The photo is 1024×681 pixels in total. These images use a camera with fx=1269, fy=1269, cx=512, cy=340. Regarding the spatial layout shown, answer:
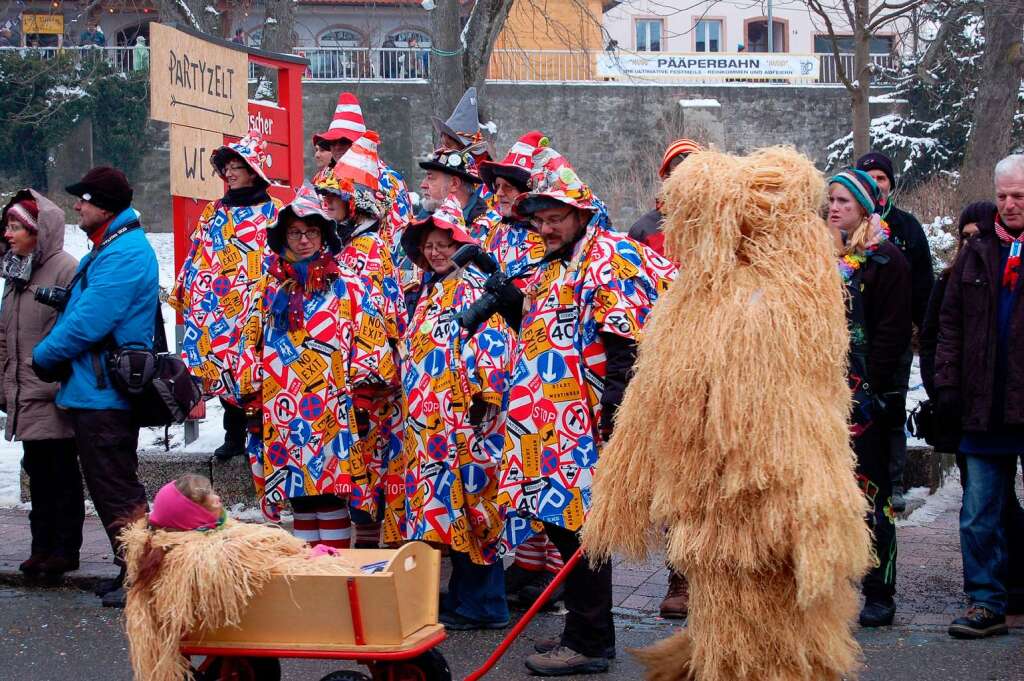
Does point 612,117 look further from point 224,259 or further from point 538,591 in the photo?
point 538,591

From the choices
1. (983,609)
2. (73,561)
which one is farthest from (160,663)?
(983,609)

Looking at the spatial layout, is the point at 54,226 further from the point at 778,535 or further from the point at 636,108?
the point at 636,108

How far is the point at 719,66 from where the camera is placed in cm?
3416

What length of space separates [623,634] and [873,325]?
1827 mm

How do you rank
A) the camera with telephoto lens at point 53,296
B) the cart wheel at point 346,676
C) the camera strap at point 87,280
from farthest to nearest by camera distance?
the camera with telephoto lens at point 53,296 → the camera strap at point 87,280 → the cart wheel at point 346,676

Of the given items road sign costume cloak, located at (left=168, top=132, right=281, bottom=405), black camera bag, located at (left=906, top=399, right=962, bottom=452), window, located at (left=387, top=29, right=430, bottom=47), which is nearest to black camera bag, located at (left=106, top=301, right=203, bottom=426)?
road sign costume cloak, located at (left=168, top=132, right=281, bottom=405)

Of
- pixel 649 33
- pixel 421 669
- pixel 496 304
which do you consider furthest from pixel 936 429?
pixel 649 33

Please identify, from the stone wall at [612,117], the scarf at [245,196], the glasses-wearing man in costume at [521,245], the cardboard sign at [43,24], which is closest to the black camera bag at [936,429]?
the glasses-wearing man in costume at [521,245]

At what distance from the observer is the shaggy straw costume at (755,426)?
3803 mm

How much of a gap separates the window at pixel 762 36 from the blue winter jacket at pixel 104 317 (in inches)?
1608

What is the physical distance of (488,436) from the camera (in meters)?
5.92

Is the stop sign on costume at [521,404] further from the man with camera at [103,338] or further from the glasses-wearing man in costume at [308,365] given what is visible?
the man with camera at [103,338]

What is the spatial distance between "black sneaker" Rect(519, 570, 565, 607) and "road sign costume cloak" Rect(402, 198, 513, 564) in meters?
0.54

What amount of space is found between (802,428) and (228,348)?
4203mm
